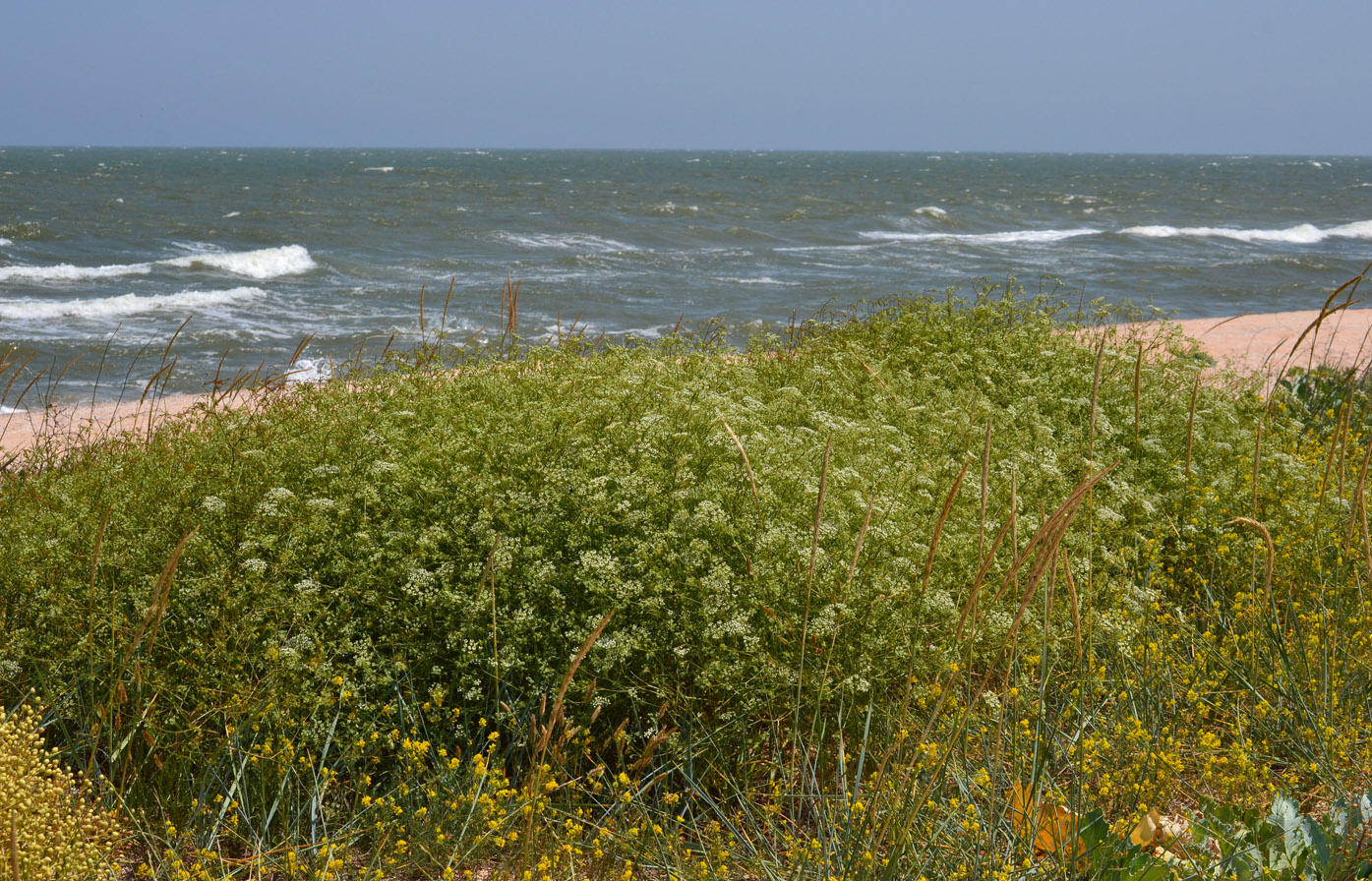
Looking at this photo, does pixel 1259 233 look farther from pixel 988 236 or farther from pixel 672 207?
pixel 672 207

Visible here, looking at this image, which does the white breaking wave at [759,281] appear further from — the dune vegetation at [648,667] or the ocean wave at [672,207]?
the dune vegetation at [648,667]

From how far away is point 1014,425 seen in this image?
4805 millimetres

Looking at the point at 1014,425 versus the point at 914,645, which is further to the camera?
the point at 1014,425

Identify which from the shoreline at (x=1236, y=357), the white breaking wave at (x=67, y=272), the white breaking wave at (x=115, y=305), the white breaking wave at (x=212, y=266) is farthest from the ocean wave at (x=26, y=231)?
the shoreline at (x=1236, y=357)

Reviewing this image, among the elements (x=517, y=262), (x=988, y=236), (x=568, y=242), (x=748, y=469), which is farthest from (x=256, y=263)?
(x=748, y=469)

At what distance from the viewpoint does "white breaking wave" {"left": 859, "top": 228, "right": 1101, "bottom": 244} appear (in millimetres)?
30547

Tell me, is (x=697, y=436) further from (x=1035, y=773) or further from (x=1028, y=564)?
(x=1035, y=773)

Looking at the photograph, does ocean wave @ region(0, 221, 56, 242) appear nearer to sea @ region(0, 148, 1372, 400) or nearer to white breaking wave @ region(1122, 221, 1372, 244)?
sea @ region(0, 148, 1372, 400)

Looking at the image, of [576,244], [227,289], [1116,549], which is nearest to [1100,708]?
[1116,549]

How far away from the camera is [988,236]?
3266 centimetres

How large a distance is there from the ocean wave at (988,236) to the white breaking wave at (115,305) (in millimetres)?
18052

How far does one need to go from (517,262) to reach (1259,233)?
25257mm

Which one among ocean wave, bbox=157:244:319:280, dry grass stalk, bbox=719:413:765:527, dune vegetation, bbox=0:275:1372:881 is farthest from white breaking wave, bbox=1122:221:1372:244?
dry grass stalk, bbox=719:413:765:527

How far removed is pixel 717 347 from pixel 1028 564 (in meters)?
2.80
